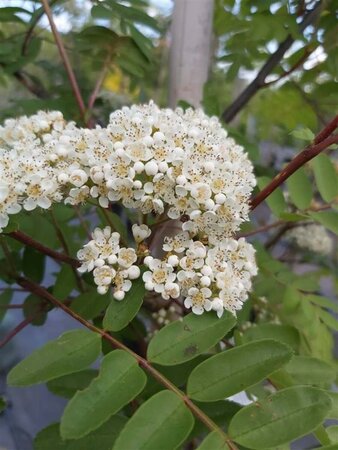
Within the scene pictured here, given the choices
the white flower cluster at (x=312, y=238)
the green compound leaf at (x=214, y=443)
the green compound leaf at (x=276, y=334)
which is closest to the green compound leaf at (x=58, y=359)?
the green compound leaf at (x=214, y=443)

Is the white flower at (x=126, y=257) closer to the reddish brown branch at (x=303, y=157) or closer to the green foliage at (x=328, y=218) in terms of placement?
the reddish brown branch at (x=303, y=157)

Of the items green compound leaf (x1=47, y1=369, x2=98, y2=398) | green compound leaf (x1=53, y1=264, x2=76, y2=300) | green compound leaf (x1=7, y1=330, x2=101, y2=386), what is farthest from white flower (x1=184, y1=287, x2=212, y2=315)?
green compound leaf (x1=53, y1=264, x2=76, y2=300)

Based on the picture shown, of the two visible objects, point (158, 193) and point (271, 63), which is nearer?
point (158, 193)

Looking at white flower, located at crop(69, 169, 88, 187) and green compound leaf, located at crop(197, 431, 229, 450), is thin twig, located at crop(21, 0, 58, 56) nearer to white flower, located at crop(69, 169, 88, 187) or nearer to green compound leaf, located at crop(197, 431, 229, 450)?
white flower, located at crop(69, 169, 88, 187)

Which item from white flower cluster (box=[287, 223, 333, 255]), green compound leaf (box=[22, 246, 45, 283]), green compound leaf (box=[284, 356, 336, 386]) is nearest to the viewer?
green compound leaf (box=[284, 356, 336, 386])

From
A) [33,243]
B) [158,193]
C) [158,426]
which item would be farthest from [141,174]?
[158,426]

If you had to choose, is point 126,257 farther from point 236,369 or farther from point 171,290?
point 236,369

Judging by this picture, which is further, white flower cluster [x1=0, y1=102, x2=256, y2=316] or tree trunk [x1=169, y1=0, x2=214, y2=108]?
tree trunk [x1=169, y1=0, x2=214, y2=108]

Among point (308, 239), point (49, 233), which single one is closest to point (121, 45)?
point (49, 233)
